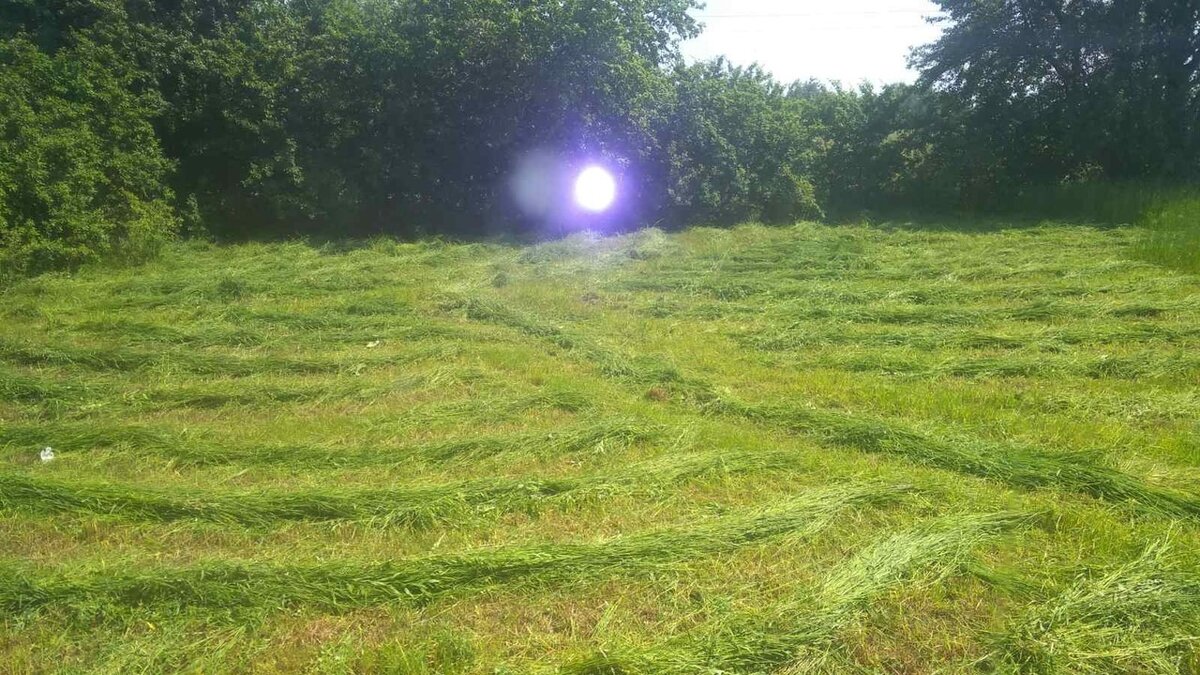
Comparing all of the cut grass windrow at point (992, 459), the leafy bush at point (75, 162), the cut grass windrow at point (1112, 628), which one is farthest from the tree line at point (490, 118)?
the cut grass windrow at point (1112, 628)

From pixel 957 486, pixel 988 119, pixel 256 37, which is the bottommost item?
pixel 957 486

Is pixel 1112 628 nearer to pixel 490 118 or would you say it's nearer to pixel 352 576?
pixel 352 576

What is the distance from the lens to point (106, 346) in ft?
22.1

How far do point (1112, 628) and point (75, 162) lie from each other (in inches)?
477

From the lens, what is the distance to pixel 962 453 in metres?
4.38

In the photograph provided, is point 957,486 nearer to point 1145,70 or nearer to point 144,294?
point 144,294

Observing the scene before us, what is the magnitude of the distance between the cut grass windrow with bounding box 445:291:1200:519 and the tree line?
928 cm

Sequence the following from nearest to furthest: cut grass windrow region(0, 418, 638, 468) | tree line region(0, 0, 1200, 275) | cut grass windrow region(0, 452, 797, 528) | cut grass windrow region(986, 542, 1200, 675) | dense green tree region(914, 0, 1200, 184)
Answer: cut grass windrow region(986, 542, 1200, 675)
cut grass windrow region(0, 452, 797, 528)
cut grass windrow region(0, 418, 638, 468)
tree line region(0, 0, 1200, 275)
dense green tree region(914, 0, 1200, 184)

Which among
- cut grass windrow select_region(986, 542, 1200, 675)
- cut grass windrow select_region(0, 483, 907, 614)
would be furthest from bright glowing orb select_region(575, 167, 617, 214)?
cut grass windrow select_region(986, 542, 1200, 675)

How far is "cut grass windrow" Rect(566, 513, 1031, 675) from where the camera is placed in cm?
275

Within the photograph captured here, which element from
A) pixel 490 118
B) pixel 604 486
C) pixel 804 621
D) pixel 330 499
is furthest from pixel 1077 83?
pixel 330 499

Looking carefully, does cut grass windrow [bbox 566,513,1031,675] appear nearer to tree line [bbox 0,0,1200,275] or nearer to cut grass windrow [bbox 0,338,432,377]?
cut grass windrow [bbox 0,338,432,377]

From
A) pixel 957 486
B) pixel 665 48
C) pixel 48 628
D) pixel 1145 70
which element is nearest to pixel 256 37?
pixel 665 48

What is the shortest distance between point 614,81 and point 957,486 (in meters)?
11.8
